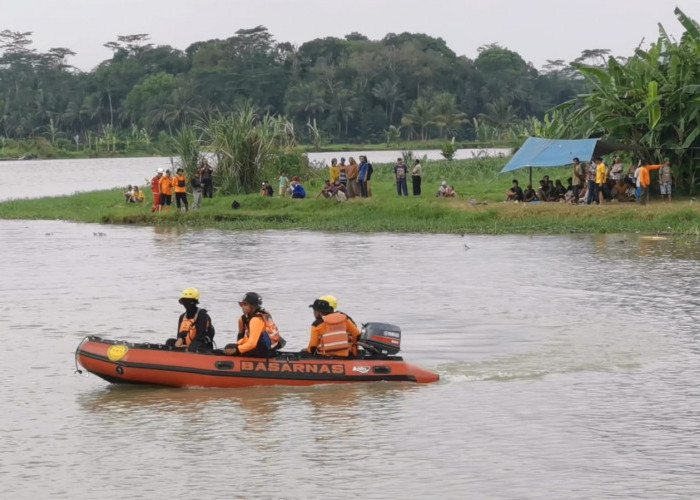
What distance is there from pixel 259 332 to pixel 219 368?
0.70 metres

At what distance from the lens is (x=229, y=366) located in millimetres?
15508

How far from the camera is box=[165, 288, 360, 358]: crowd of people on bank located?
15.4 m

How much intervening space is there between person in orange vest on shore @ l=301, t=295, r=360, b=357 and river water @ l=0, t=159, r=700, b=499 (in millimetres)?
509

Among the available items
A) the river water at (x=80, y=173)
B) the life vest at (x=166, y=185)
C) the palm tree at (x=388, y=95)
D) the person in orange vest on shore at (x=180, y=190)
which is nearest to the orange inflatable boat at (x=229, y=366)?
the person in orange vest on shore at (x=180, y=190)

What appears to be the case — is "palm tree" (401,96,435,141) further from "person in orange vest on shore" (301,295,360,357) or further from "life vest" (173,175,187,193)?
"person in orange vest on shore" (301,295,360,357)

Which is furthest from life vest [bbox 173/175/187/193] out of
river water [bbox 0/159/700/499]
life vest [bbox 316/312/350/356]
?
life vest [bbox 316/312/350/356]

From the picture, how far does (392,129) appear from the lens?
102188 mm

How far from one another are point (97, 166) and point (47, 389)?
74728 millimetres

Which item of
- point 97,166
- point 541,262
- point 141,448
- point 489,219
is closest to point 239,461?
point 141,448

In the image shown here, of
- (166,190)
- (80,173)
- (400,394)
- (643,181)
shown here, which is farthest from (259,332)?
(80,173)

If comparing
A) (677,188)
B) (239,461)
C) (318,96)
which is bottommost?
(239,461)

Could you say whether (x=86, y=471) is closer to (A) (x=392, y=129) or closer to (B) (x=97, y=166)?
(B) (x=97, y=166)

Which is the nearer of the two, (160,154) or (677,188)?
(677,188)

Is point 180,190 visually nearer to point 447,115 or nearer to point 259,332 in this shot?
point 259,332
